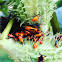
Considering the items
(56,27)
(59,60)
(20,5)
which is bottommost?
(59,60)

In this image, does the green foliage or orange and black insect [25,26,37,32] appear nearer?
the green foliage

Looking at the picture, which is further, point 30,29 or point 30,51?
point 30,29

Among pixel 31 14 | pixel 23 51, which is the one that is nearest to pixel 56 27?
pixel 31 14

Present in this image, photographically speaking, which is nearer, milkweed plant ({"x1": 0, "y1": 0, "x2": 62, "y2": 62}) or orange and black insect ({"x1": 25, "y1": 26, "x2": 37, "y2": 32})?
milkweed plant ({"x1": 0, "y1": 0, "x2": 62, "y2": 62})

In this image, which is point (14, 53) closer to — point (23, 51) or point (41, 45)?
point (23, 51)

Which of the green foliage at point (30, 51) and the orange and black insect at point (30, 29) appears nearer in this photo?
the green foliage at point (30, 51)

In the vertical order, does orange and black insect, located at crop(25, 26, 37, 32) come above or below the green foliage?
above

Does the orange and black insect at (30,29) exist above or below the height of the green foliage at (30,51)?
above

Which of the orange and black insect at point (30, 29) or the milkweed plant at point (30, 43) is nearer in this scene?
the milkweed plant at point (30, 43)
